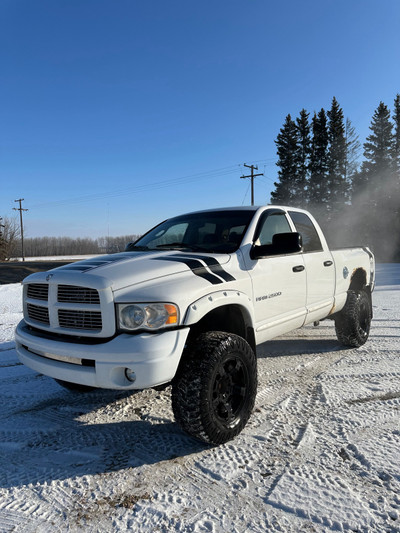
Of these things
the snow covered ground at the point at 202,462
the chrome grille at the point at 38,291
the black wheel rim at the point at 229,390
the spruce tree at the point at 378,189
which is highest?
the spruce tree at the point at 378,189

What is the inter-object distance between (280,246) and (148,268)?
1.25m

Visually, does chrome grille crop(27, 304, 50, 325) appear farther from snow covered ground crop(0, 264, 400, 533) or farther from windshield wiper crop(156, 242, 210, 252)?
windshield wiper crop(156, 242, 210, 252)

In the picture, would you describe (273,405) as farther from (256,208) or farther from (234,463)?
(256,208)

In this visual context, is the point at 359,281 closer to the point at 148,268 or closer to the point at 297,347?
the point at 297,347

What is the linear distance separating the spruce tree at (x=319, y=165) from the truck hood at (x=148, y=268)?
1501 inches

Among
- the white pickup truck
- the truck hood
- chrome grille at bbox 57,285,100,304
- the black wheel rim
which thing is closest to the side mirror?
the white pickup truck

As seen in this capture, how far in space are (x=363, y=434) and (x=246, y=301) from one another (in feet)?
4.38

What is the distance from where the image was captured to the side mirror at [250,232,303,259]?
332cm

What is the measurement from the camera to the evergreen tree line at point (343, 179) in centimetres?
3609

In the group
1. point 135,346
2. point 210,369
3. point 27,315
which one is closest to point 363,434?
point 210,369

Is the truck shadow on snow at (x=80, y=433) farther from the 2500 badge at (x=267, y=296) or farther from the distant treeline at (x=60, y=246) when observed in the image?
the distant treeline at (x=60, y=246)

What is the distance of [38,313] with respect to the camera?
3070 millimetres

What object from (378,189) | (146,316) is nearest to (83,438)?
(146,316)

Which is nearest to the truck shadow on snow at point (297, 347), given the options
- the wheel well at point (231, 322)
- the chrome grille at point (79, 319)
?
the wheel well at point (231, 322)
